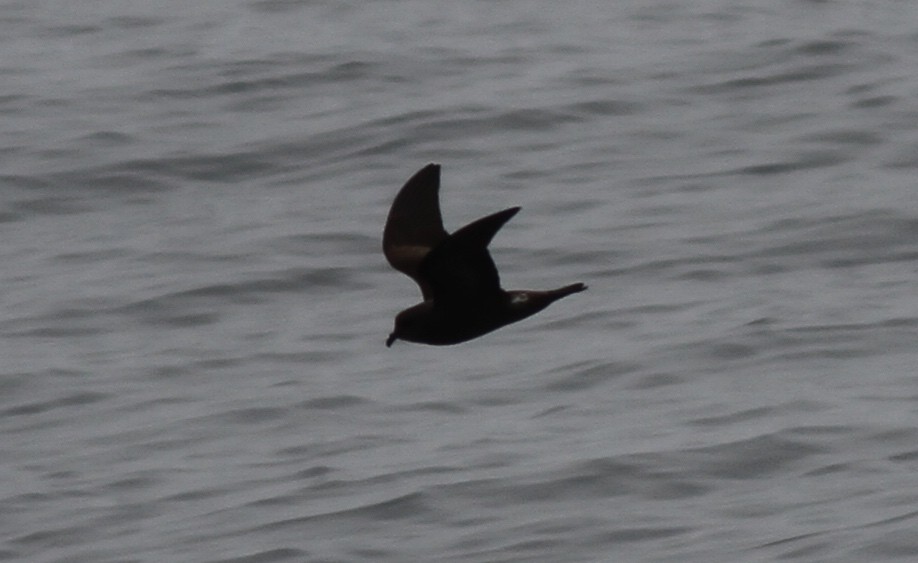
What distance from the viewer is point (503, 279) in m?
12.8

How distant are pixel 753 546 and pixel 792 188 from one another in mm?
4958

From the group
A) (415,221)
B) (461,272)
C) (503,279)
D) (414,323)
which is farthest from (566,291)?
(503,279)

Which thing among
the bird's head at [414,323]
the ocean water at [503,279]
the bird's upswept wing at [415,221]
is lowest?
the ocean water at [503,279]

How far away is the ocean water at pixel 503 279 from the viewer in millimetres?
10328

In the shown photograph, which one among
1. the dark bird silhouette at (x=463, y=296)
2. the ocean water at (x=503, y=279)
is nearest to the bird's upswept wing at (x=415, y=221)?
the dark bird silhouette at (x=463, y=296)

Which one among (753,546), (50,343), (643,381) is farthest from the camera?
(50,343)

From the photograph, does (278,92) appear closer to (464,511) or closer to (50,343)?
(50,343)

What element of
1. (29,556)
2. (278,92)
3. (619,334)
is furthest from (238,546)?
(278,92)

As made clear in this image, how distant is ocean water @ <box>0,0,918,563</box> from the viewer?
10.3m

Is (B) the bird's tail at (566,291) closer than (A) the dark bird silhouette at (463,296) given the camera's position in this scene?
Yes

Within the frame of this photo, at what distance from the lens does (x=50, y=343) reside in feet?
41.4

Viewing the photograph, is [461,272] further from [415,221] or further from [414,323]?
[415,221]

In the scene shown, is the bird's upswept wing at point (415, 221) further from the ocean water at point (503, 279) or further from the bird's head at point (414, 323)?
the ocean water at point (503, 279)

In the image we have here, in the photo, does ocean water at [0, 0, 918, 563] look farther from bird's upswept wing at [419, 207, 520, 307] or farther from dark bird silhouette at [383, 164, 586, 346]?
bird's upswept wing at [419, 207, 520, 307]
